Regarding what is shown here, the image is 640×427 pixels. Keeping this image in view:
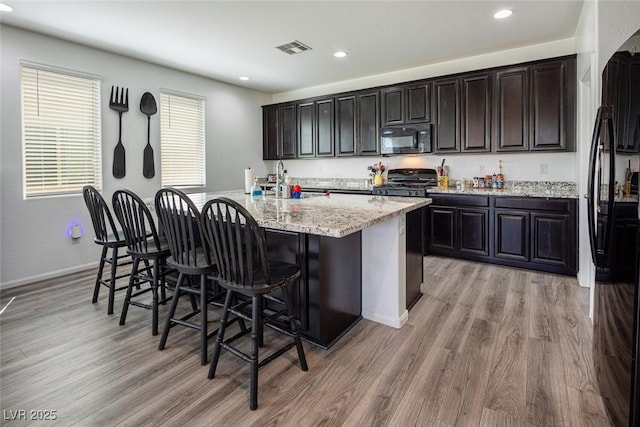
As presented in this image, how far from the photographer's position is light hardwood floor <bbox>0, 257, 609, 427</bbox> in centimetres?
164

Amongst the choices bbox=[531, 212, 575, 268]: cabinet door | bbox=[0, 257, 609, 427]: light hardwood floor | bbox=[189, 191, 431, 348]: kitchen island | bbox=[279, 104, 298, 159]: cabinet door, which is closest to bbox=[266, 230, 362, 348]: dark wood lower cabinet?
bbox=[189, 191, 431, 348]: kitchen island

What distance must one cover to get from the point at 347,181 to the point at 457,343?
3.89 meters

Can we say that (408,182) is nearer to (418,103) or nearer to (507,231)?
(418,103)

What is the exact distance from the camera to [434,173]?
4.90 metres

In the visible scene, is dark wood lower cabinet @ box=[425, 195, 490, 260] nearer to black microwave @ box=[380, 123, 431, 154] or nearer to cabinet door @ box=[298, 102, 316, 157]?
black microwave @ box=[380, 123, 431, 154]

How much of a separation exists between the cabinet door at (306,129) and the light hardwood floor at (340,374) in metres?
3.71

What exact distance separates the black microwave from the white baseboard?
403 cm

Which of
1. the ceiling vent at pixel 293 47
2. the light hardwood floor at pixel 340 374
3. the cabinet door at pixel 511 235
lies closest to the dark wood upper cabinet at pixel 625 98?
the light hardwood floor at pixel 340 374

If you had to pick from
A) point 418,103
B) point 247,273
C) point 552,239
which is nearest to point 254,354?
point 247,273

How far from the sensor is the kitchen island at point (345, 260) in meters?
2.12

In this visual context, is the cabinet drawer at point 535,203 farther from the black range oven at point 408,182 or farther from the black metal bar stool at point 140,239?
the black metal bar stool at point 140,239

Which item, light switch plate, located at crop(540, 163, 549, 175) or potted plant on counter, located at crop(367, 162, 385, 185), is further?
potted plant on counter, located at crop(367, 162, 385, 185)

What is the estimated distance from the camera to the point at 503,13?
10.5 feet

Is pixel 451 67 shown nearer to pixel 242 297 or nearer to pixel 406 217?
pixel 406 217
